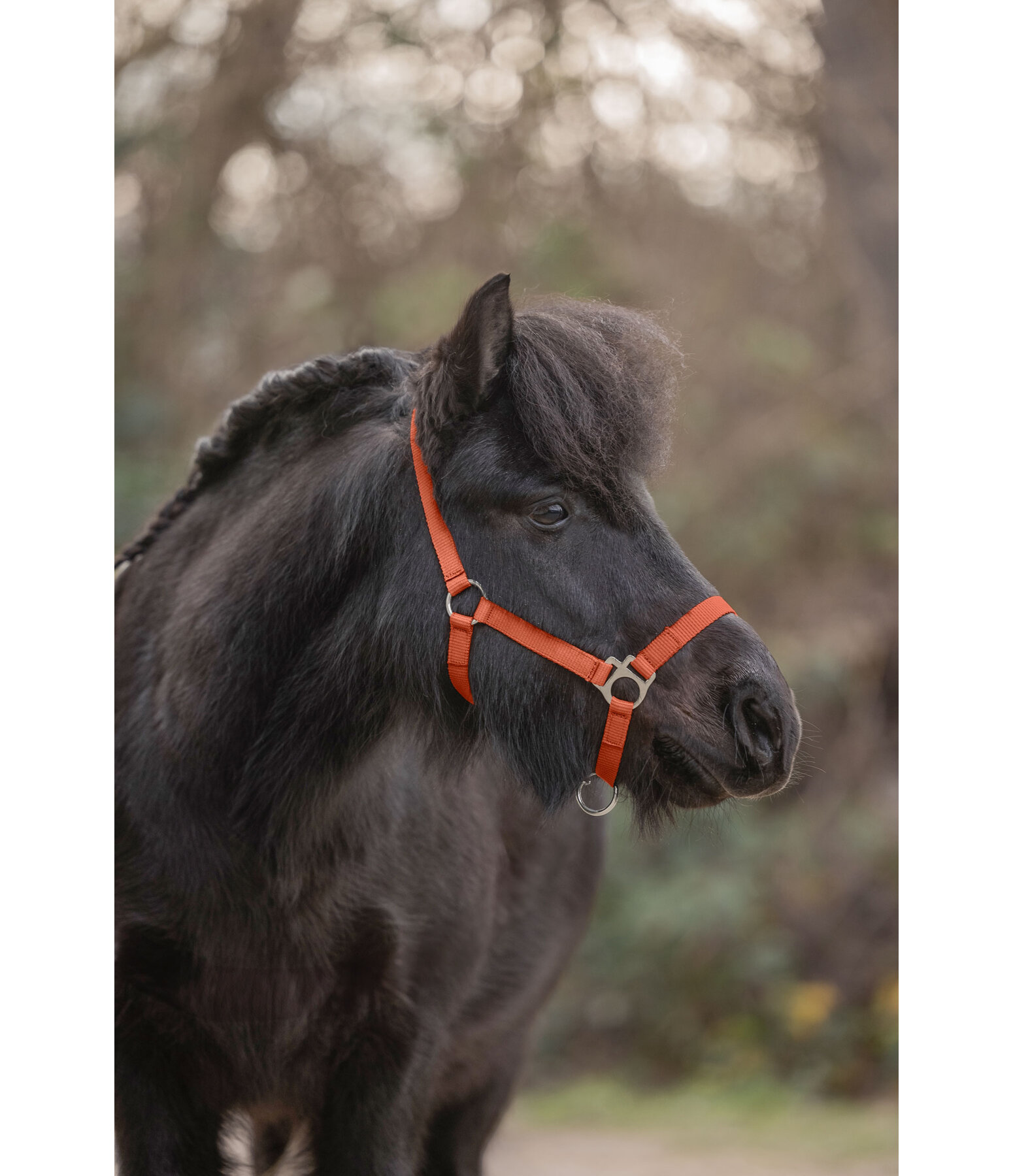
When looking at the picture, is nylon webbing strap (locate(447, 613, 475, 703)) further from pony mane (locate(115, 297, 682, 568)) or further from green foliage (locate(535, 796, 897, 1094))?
green foliage (locate(535, 796, 897, 1094))

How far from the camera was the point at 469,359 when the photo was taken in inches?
68.7

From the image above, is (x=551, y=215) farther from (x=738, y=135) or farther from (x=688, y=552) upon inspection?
Result: (x=688, y=552)

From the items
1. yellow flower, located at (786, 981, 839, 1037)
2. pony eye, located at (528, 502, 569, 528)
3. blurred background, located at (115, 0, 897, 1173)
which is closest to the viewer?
pony eye, located at (528, 502, 569, 528)

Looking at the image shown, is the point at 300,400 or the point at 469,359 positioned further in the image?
the point at 300,400

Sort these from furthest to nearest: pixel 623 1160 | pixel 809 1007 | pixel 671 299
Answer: pixel 809 1007, pixel 623 1160, pixel 671 299

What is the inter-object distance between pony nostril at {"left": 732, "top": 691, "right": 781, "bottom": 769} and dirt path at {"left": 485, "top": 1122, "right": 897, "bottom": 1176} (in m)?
2.98

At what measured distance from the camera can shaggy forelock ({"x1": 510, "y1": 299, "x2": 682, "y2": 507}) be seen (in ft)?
5.69

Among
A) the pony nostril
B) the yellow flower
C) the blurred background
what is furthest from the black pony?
the yellow flower

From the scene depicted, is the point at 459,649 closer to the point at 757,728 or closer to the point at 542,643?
the point at 542,643

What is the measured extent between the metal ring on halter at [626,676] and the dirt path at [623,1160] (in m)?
3.06

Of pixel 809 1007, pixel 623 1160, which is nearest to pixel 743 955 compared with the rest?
pixel 809 1007

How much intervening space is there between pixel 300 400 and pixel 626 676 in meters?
0.86

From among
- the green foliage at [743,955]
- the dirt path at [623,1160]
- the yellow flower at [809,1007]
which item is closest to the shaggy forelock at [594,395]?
the dirt path at [623,1160]
